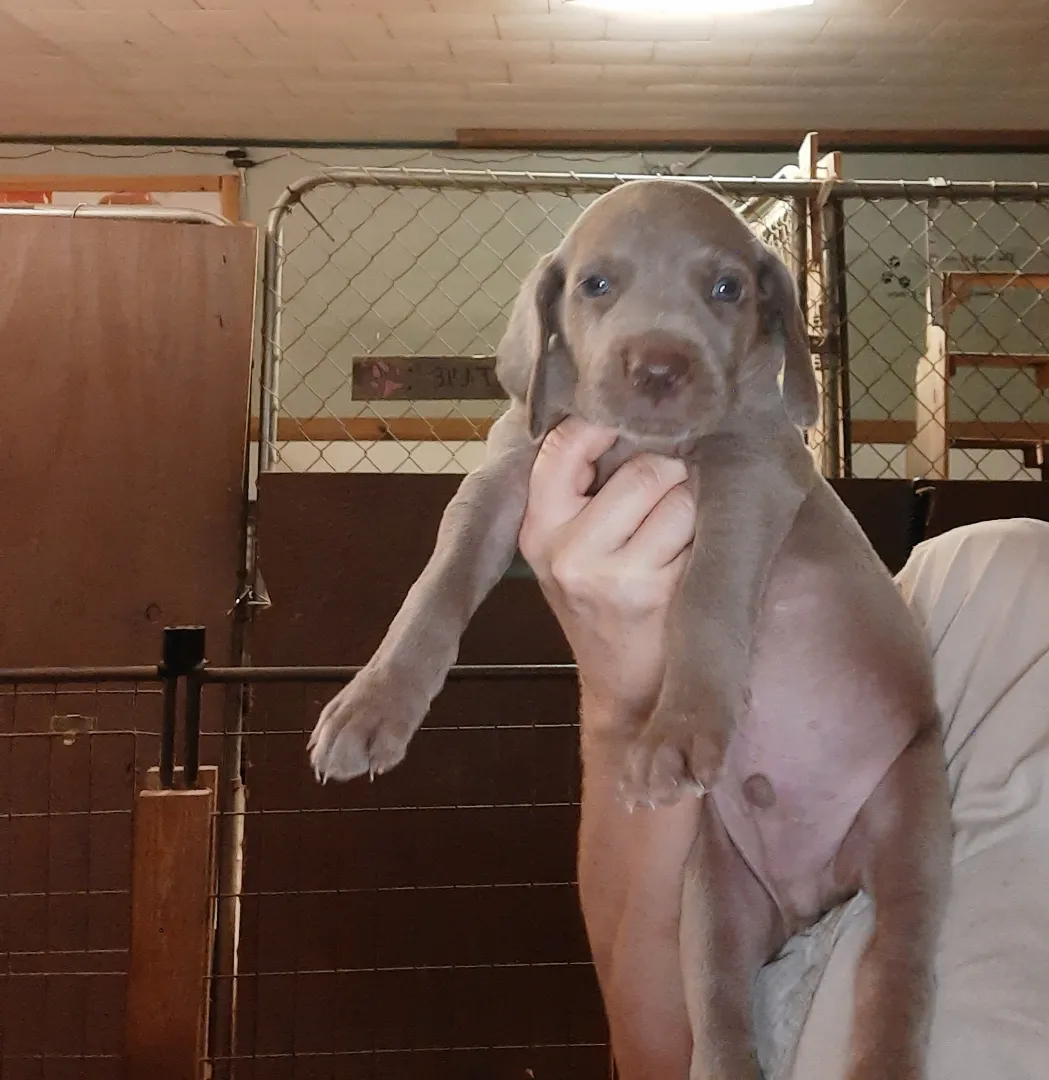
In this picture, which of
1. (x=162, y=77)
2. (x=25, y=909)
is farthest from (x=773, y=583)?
(x=162, y=77)

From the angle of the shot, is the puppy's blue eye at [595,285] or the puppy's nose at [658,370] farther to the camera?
the puppy's blue eye at [595,285]

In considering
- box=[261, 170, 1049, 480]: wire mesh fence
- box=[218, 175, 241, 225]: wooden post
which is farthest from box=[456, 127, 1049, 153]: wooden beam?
box=[218, 175, 241, 225]: wooden post

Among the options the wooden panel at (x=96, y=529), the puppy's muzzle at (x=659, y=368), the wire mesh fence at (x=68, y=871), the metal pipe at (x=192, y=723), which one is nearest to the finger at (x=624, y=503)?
the puppy's muzzle at (x=659, y=368)

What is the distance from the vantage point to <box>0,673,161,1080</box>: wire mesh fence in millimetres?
2555

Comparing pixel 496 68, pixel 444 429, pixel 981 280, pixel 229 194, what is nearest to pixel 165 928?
pixel 444 429

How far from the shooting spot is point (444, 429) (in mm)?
4777

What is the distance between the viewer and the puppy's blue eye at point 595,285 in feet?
4.79

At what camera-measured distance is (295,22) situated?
3789 mm

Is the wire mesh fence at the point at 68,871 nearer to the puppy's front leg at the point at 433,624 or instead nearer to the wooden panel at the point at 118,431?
the wooden panel at the point at 118,431

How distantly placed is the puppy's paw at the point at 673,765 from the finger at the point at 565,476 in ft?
1.24

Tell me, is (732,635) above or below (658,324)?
below

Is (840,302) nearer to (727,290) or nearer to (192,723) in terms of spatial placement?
(727,290)

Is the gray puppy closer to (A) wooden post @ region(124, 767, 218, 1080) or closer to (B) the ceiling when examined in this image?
(A) wooden post @ region(124, 767, 218, 1080)

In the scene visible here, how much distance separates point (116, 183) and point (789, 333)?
460 cm
